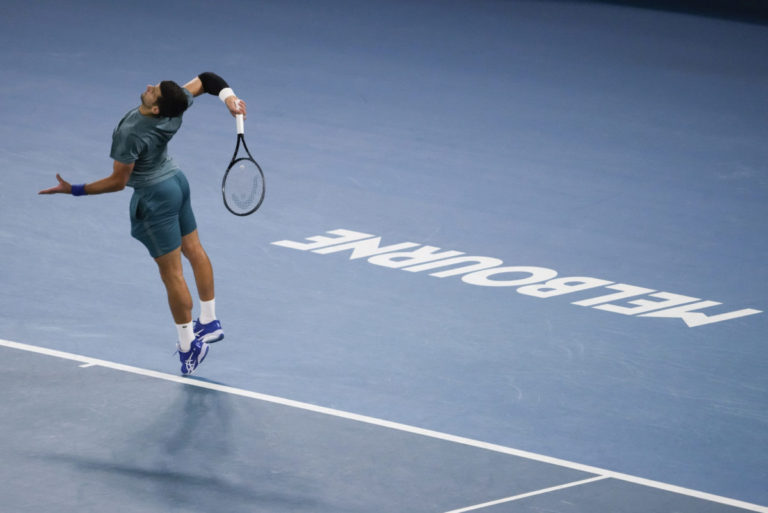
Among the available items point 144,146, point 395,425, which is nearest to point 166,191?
point 144,146

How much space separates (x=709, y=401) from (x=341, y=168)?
4.46 metres

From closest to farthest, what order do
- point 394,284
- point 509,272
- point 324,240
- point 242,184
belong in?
point 242,184, point 394,284, point 509,272, point 324,240

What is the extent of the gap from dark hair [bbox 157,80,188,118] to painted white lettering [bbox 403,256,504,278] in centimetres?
263

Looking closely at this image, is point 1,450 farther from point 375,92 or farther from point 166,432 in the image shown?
point 375,92

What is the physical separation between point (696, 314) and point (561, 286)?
0.92 m

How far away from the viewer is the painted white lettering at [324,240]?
31.2 ft

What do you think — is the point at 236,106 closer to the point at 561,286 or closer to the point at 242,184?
the point at 242,184

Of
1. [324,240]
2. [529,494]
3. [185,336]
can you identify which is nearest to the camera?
[529,494]

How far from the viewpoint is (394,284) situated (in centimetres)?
902

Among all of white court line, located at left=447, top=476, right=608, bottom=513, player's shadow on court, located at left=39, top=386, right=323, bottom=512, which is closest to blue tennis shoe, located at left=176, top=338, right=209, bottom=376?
player's shadow on court, located at left=39, top=386, right=323, bottom=512

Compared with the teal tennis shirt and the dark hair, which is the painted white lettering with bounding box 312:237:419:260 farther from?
the dark hair

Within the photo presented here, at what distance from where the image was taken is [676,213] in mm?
10836

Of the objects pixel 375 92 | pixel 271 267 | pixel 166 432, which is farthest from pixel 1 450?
pixel 375 92

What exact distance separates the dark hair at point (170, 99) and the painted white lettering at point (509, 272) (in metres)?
2.77
